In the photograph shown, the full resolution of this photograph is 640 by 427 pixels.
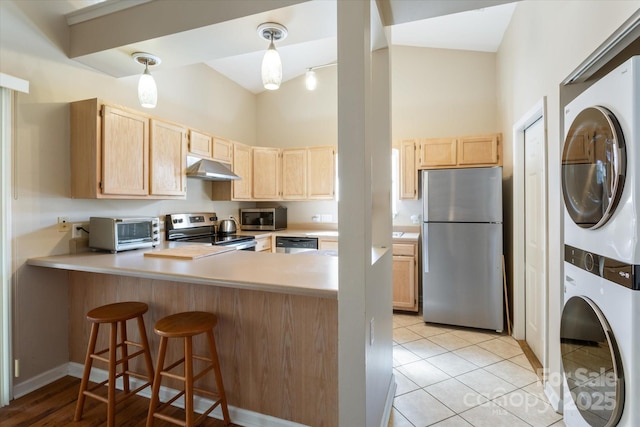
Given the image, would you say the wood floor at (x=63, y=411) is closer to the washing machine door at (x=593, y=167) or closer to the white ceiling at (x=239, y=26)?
the washing machine door at (x=593, y=167)

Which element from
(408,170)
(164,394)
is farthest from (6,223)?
(408,170)

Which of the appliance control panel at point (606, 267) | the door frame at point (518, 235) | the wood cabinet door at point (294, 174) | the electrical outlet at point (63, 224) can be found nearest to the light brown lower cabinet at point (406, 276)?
the door frame at point (518, 235)

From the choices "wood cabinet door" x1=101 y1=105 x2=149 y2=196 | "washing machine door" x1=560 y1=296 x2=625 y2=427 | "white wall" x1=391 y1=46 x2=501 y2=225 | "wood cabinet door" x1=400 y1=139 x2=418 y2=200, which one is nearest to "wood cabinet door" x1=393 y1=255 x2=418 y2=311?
"white wall" x1=391 y1=46 x2=501 y2=225

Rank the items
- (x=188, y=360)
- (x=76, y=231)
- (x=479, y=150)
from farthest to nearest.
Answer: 1. (x=479, y=150)
2. (x=76, y=231)
3. (x=188, y=360)

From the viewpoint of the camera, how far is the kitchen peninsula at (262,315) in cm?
172

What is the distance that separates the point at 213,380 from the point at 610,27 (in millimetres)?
2884

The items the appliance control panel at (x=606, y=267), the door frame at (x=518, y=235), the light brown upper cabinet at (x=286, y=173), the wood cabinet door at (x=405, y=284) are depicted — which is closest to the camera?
the appliance control panel at (x=606, y=267)

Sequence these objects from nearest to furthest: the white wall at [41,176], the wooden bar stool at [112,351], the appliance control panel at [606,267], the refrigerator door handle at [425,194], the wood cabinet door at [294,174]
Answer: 1. the appliance control panel at [606,267]
2. the wooden bar stool at [112,351]
3. the white wall at [41,176]
4. the refrigerator door handle at [425,194]
5. the wood cabinet door at [294,174]

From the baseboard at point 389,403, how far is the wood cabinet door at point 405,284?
1492mm

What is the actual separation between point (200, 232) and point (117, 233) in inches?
51.6

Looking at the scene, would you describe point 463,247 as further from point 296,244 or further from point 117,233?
point 117,233

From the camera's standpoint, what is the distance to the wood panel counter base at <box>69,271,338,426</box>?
5.70 feet

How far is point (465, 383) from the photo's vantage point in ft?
7.72

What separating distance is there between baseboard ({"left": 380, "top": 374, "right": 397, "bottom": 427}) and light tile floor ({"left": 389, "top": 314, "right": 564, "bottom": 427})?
35mm
